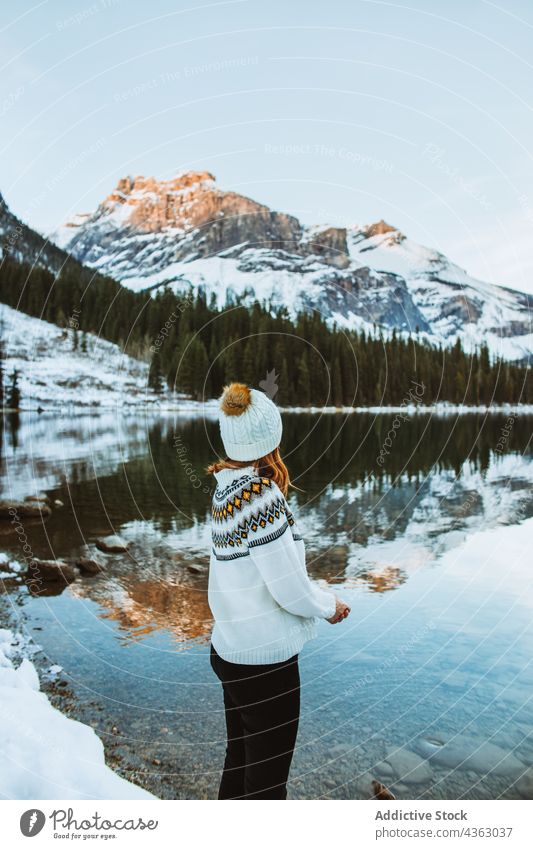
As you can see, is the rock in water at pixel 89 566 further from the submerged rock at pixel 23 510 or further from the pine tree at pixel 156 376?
the pine tree at pixel 156 376

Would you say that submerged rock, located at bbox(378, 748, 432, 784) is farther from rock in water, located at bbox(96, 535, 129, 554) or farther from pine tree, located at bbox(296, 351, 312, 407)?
pine tree, located at bbox(296, 351, 312, 407)

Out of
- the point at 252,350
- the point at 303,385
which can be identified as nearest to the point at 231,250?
the point at 303,385

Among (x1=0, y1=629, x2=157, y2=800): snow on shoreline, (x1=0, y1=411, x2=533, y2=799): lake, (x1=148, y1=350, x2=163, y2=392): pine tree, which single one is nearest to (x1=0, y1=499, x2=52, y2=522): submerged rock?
(x1=0, y1=411, x2=533, y2=799): lake

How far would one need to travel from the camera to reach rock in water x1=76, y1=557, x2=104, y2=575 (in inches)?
261

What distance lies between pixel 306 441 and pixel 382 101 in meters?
16.4

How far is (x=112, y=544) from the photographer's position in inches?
303

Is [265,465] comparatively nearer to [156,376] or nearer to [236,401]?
[236,401]

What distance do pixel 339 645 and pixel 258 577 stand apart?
3.09m

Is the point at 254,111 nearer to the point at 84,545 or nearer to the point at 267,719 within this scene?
the point at 267,719

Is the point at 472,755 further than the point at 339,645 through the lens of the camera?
No
